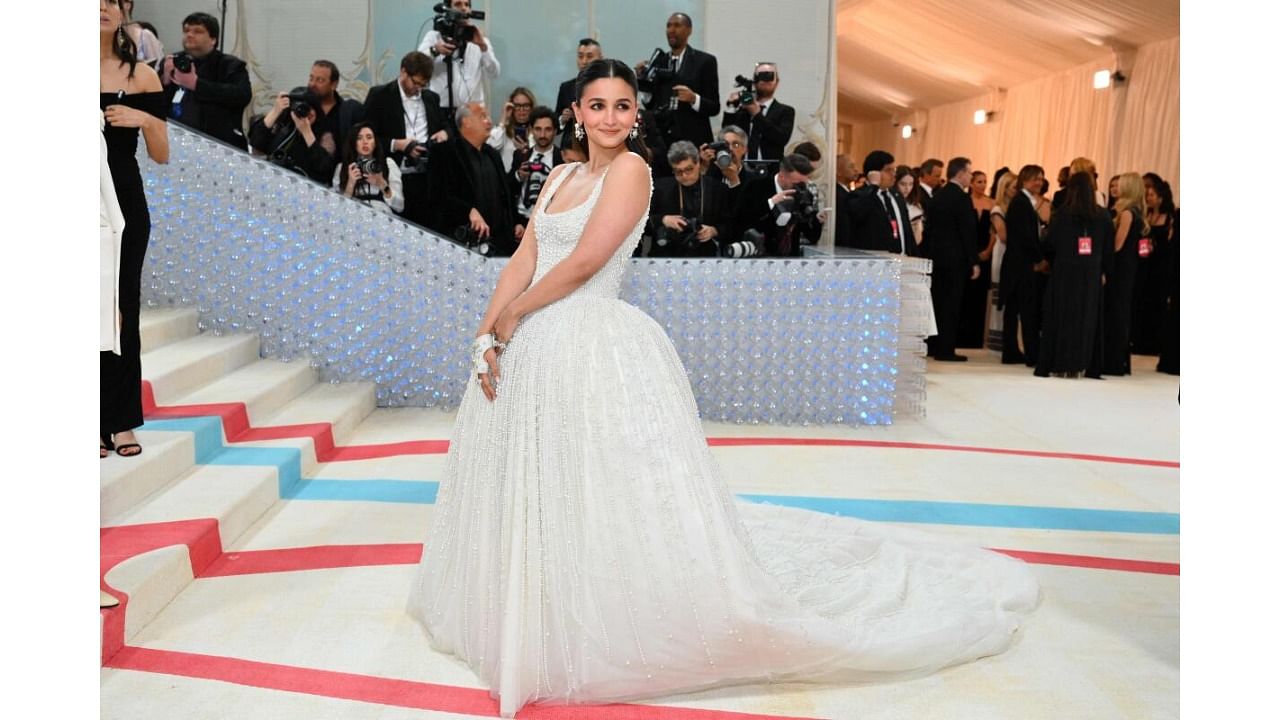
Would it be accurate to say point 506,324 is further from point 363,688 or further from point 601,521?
point 363,688

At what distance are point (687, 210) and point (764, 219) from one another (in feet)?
1.74

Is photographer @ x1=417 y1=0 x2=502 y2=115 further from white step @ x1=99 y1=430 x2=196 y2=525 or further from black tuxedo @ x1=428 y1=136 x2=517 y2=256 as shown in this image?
white step @ x1=99 y1=430 x2=196 y2=525

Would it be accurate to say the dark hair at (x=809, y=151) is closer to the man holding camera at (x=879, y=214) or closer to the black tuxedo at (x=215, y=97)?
the man holding camera at (x=879, y=214)

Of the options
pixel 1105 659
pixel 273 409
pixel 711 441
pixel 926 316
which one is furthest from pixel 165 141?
pixel 926 316

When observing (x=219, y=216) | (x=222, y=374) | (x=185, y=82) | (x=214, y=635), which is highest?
(x=185, y=82)

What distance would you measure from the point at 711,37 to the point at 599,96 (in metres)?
5.71

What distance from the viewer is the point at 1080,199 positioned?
26.5ft

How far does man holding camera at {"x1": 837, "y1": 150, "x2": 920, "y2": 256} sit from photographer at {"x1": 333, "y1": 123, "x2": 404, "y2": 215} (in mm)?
3219

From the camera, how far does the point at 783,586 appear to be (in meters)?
2.84

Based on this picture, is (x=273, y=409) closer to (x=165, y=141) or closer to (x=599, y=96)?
(x=165, y=141)

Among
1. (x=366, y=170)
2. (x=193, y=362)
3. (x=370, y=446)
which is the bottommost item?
(x=370, y=446)

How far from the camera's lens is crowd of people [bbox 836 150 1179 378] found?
319 inches

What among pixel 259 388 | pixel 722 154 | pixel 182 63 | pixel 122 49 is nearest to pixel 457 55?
pixel 182 63

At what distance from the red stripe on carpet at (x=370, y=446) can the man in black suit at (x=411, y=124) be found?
1.85 metres
